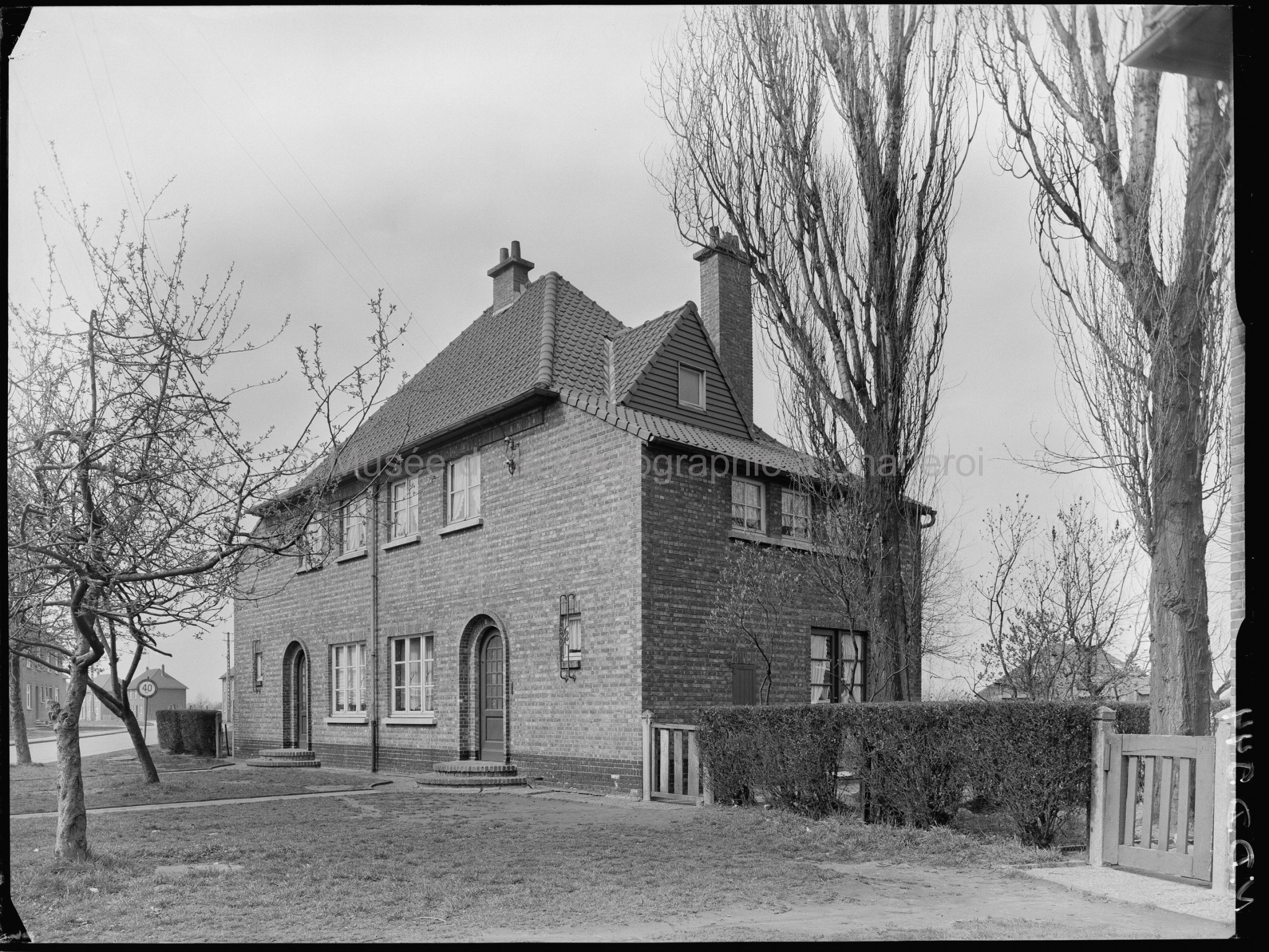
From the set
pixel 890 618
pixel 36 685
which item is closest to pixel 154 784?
pixel 36 685

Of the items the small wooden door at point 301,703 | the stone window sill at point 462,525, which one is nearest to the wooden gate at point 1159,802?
the stone window sill at point 462,525

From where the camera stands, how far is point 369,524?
20703mm

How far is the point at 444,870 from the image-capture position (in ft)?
26.8

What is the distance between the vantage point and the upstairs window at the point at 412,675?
18719mm

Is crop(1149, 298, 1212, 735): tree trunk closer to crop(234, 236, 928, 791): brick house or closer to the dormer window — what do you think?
crop(234, 236, 928, 791): brick house

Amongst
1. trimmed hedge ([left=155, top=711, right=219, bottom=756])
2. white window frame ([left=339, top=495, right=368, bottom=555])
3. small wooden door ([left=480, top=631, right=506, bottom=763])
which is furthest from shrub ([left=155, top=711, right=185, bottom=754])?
small wooden door ([left=480, top=631, right=506, bottom=763])

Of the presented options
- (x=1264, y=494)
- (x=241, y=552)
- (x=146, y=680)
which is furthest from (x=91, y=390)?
(x=146, y=680)

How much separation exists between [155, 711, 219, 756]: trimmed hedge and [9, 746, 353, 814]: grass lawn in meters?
3.60

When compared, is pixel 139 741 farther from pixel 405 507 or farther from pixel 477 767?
pixel 405 507

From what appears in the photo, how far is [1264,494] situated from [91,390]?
8.14 m

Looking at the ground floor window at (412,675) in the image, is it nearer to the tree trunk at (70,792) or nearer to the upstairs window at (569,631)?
the upstairs window at (569,631)

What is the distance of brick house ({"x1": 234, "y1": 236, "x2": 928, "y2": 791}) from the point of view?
14.5m

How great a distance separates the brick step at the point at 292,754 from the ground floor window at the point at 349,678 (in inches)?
46.3

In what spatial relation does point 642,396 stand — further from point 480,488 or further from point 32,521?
point 32,521
